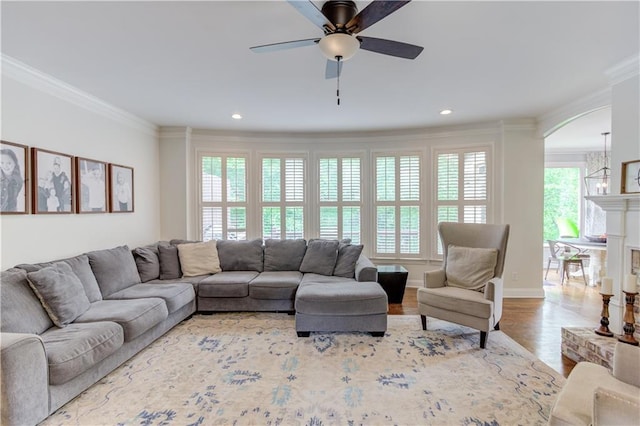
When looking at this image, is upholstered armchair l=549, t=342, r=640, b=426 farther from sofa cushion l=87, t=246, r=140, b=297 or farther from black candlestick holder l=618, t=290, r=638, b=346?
sofa cushion l=87, t=246, r=140, b=297

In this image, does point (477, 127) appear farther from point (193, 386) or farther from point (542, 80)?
point (193, 386)

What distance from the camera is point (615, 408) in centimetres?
101

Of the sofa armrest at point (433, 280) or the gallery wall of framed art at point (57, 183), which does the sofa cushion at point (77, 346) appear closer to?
the gallery wall of framed art at point (57, 183)

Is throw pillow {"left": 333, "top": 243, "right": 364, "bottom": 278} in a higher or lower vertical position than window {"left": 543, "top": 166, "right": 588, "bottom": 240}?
lower

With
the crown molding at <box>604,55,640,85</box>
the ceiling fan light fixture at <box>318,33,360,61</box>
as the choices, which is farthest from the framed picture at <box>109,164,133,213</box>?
the crown molding at <box>604,55,640,85</box>

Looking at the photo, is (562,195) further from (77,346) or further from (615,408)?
(77,346)

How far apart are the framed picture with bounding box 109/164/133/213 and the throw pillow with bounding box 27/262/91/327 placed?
143 centimetres

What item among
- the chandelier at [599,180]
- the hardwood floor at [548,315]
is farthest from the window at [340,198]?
the chandelier at [599,180]

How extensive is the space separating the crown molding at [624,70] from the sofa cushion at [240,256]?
4.39 m

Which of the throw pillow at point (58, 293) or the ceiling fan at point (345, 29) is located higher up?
the ceiling fan at point (345, 29)

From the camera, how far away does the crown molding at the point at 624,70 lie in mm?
2676

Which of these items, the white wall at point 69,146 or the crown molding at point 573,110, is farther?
the crown molding at point 573,110

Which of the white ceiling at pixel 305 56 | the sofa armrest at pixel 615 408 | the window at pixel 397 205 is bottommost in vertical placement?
the sofa armrest at pixel 615 408

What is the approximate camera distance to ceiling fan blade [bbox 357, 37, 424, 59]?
6.40 ft
